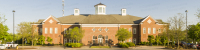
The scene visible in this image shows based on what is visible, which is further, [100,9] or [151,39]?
[100,9]

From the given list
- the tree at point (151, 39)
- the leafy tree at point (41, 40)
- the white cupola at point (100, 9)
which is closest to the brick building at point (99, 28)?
the tree at point (151, 39)

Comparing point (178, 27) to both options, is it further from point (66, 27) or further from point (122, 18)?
point (66, 27)

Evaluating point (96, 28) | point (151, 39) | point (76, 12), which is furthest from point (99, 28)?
point (151, 39)

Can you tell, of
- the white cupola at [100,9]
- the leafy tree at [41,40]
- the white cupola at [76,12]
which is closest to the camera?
the leafy tree at [41,40]

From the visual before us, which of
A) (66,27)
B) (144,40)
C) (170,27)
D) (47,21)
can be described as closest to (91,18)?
(66,27)

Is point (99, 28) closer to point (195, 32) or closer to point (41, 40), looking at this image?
point (41, 40)

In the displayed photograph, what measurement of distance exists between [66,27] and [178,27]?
30.0m

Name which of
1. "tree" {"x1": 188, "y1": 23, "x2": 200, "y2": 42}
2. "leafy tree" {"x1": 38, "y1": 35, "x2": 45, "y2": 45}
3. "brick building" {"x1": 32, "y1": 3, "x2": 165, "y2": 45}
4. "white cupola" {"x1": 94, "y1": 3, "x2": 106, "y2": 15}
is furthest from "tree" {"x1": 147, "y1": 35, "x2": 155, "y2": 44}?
"leafy tree" {"x1": 38, "y1": 35, "x2": 45, "y2": 45}

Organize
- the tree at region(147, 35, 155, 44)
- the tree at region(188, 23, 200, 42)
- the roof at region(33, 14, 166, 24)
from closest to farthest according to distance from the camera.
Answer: the tree at region(188, 23, 200, 42) → the tree at region(147, 35, 155, 44) → the roof at region(33, 14, 166, 24)

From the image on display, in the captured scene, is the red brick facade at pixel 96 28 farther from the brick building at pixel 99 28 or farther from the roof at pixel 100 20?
the roof at pixel 100 20

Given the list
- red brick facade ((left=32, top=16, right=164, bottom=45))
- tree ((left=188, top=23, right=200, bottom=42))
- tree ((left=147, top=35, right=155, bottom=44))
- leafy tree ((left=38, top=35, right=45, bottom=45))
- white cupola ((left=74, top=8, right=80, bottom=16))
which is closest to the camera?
tree ((left=188, top=23, right=200, bottom=42))

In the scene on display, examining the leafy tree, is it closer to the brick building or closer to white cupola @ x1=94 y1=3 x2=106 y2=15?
the brick building

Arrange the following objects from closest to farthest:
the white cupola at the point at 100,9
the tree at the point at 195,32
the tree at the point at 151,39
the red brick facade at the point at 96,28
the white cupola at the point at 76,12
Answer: the tree at the point at 195,32 < the tree at the point at 151,39 < the red brick facade at the point at 96,28 < the white cupola at the point at 100,9 < the white cupola at the point at 76,12

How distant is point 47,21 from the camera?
47.3 m
